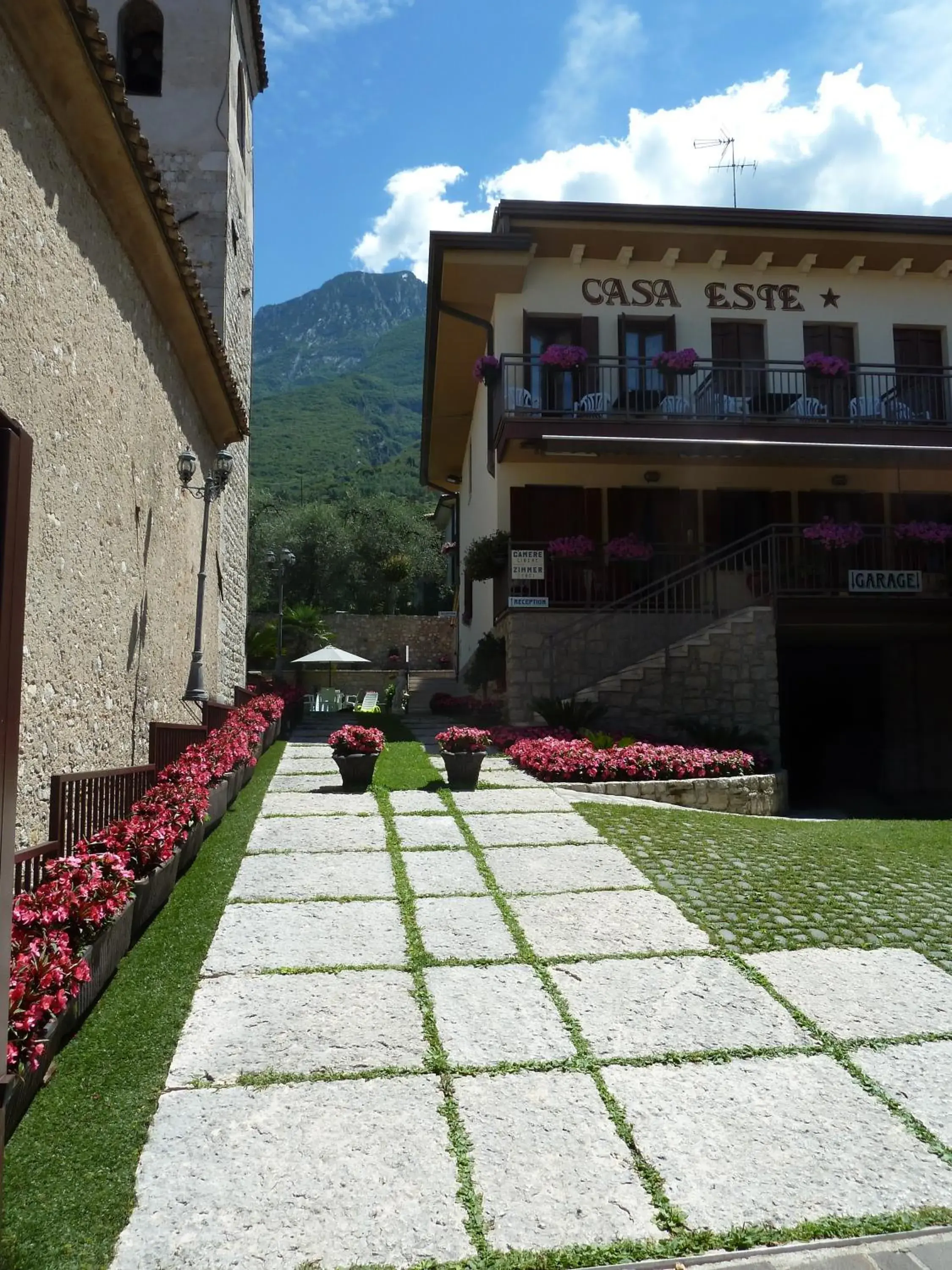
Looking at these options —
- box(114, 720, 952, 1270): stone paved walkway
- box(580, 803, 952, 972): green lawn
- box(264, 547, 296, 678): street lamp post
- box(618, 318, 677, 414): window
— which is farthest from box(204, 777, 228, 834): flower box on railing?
box(264, 547, 296, 678): street lamp post

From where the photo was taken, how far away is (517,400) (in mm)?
→ 13875

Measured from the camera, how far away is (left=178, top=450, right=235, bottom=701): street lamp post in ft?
28.6

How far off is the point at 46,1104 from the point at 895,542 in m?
14.5

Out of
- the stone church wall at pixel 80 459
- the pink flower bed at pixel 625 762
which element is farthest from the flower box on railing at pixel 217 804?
the pink flower bed at pixel 625 762

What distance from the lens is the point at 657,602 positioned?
520 inches

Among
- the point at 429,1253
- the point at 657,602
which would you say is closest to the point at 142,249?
the point at 429,1253

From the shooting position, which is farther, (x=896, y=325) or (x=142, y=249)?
(x=896, y=325)

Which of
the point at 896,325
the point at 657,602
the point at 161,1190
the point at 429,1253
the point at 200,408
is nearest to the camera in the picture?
the point at 429,1253

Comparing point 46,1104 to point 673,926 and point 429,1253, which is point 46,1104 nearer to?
point 429,1253

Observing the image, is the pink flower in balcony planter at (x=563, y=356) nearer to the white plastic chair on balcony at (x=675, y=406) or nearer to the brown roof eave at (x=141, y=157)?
the white plastic chair on balcony at (x=675, y=406)

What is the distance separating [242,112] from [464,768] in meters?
12.0

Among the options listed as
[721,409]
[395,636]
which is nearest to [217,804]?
[721,409]

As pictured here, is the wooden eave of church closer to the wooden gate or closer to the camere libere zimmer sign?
the wooden gate

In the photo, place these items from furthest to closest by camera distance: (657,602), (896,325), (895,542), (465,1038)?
(896,325) → (895,542) → (657,602) → (465,1038)
